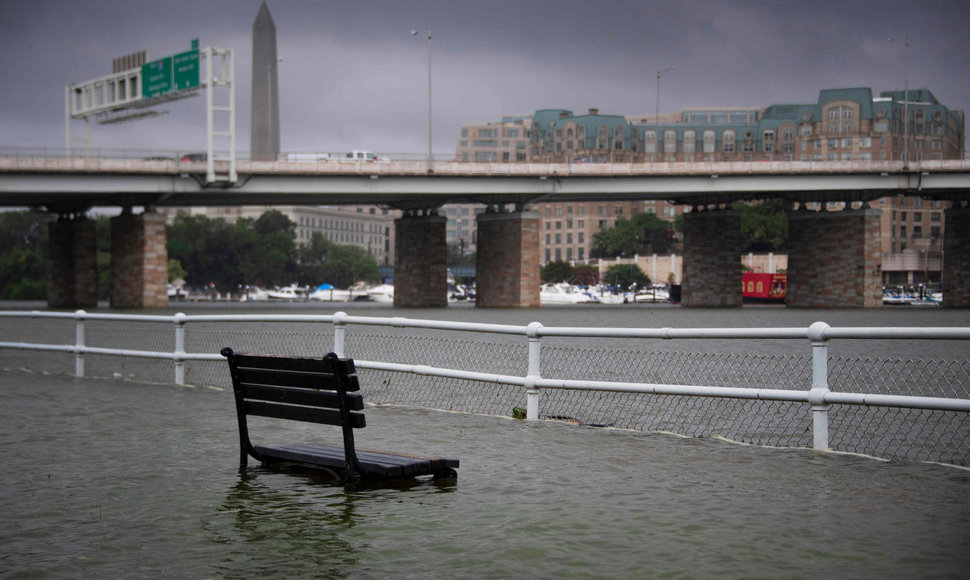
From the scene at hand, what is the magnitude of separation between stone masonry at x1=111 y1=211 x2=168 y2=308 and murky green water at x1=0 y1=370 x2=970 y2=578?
2765 inches

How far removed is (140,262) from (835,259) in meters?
53.0

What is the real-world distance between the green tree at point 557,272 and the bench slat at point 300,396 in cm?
16218

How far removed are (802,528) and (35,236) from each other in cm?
14823

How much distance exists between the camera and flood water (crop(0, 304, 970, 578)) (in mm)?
6074

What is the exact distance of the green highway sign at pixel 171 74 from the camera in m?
67.7

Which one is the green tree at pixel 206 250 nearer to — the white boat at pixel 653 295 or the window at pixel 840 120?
the white boat at pixel 653 295

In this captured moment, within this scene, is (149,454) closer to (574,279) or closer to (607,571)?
(607,571)

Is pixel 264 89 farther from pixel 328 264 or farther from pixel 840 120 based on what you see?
pixel 840 120

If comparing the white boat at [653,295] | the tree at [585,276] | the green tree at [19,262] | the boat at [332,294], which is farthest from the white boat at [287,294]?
the white boat at [653,295]

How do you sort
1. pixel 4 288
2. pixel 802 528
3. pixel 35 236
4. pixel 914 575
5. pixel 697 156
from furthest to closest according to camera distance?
pixel 697 156
pixel 35 236
pixel 4 288
pixel 802 528
pixel 914 575

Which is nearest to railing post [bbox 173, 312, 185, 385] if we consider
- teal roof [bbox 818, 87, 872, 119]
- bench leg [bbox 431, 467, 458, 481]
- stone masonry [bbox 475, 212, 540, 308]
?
bench leg [bbox 431, 467, 458, 481]

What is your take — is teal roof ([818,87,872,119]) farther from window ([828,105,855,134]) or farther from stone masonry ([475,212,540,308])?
stone masonry ([475,212,540,308])

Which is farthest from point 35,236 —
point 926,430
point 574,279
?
point 926,430

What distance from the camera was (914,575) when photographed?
18.9ft
